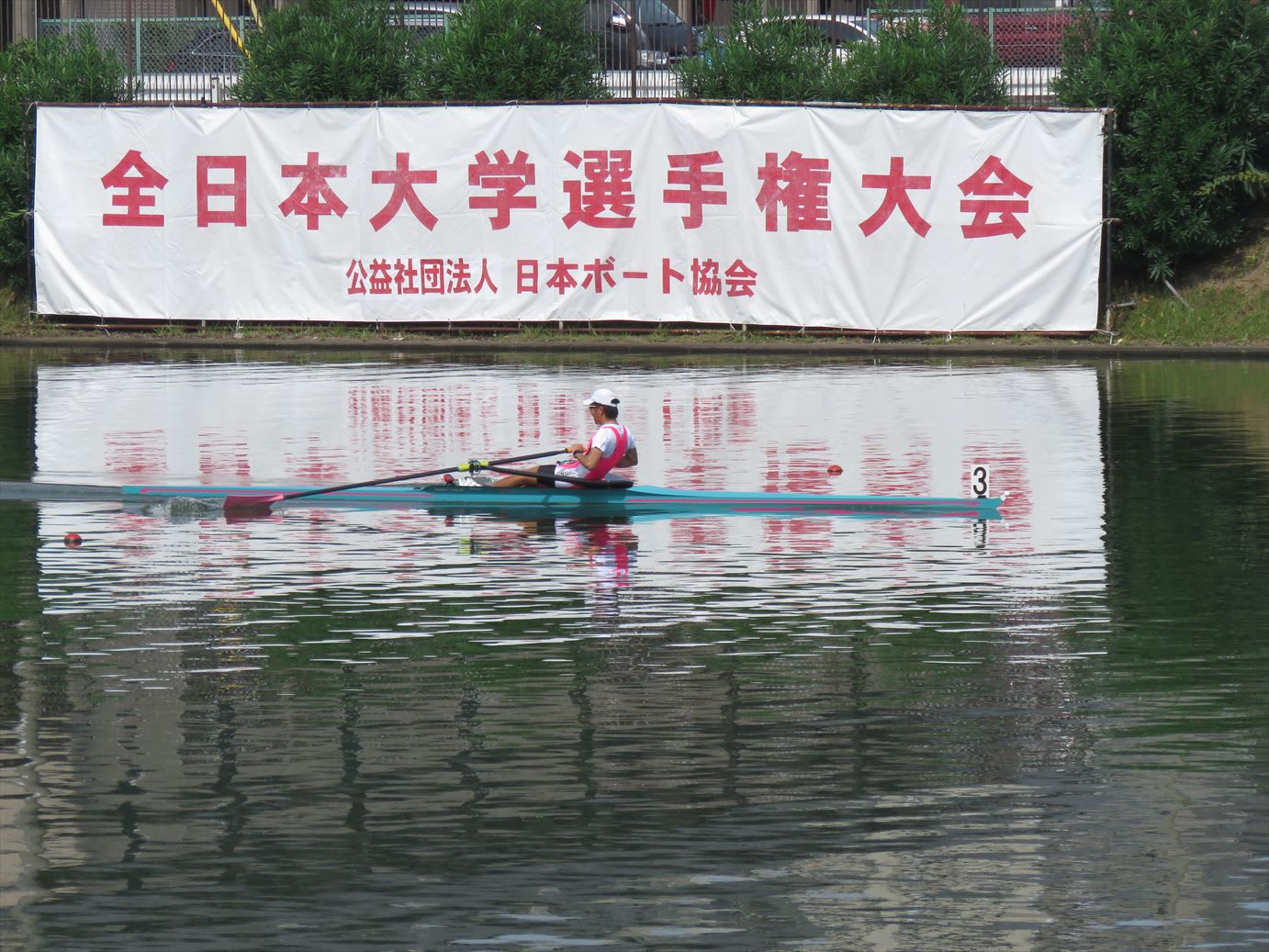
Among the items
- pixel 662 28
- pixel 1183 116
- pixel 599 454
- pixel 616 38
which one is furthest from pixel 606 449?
pixel 662 28

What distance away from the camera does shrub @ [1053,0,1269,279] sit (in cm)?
2923

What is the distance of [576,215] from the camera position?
30719 mm

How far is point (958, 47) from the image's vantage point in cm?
3062

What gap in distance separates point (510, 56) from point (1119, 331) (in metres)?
9.92

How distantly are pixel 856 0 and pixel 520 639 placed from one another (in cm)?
2320

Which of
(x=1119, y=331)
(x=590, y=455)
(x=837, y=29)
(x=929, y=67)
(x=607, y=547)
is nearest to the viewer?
(x=607, y=547)

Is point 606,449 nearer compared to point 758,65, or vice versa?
point 606,449

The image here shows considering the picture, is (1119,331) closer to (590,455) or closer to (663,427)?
(663,427)

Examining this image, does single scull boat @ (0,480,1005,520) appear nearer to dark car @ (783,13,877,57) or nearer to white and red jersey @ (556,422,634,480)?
white and red jersey @ (556,422,634,480)

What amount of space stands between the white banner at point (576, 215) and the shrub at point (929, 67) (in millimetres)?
1100

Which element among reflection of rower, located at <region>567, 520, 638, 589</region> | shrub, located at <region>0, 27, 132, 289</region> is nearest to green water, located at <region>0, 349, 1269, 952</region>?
reflection of rower, located at <region>567, 520, 638, 589</region>

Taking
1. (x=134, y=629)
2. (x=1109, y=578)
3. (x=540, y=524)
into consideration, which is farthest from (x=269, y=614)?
(x=1109, y=578)

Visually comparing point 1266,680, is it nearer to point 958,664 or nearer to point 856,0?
point 958,664

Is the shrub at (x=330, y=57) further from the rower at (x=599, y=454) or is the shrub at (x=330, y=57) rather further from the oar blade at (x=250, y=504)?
the rower at (x=599, y=454)
